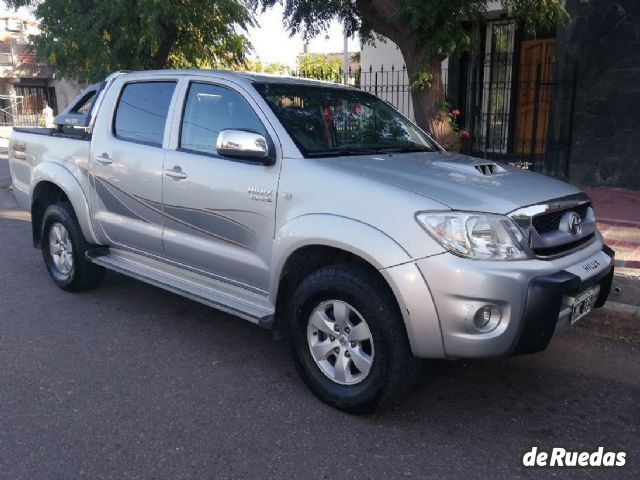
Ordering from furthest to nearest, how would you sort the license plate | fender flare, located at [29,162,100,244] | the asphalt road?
fender flare, located at [29,162,100,244]
the license plate
the asphalt road

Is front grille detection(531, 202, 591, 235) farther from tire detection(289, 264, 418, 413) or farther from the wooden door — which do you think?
the wooden door

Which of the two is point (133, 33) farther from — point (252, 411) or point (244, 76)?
point (252, 411)

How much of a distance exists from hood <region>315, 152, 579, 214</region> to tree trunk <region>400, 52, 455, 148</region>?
374cm

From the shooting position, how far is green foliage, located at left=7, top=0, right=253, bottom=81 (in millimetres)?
8508

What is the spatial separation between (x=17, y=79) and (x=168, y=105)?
1371 inches

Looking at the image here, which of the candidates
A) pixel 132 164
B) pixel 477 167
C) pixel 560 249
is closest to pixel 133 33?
pixel 132 164

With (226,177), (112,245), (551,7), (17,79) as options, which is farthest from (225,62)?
(17,79)

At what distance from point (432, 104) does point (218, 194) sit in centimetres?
452

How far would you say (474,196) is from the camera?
3.21m

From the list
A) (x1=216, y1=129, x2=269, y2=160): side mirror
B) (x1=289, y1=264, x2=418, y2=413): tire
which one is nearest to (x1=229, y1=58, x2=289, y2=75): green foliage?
(x1=216, y1=129, x2=269, y2=160): side mirror

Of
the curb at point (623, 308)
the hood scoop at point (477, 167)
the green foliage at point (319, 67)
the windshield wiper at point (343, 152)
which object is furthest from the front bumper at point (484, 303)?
the green foliage at point (319, 67)

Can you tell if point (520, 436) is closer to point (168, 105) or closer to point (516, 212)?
point (516, 212)

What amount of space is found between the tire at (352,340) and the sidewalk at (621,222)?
3.44 m

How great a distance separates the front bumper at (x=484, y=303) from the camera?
2953 millimetres
